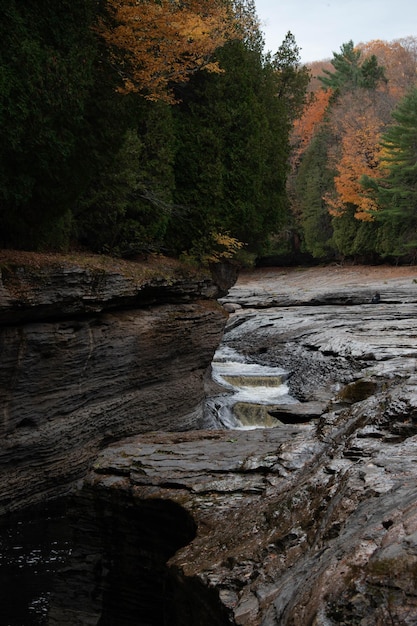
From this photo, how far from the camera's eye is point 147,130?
14344 mm

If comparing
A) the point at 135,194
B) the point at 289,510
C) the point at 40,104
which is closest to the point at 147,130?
the point at 135,194

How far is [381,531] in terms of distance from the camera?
129 inches

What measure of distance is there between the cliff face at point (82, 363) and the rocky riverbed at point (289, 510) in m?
2.66

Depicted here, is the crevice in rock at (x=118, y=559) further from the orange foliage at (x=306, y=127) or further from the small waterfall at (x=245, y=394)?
the orange foliage at (x=306, y=127)

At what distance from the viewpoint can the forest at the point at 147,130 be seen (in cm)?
856

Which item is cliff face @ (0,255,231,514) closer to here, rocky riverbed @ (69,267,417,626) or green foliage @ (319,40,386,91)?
rocky riverbed @ (69,267,417,626)

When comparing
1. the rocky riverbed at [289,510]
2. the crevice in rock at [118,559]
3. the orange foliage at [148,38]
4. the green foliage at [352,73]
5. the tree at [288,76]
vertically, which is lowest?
the crevice in rock at [118,559]

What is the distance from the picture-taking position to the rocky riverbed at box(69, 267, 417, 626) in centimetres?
294

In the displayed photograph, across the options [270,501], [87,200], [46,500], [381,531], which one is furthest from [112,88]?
[381,531]

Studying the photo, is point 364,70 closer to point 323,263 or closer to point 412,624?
point 323,263

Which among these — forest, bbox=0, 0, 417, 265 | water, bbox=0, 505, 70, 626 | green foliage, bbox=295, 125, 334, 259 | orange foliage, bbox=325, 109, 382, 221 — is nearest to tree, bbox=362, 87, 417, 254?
forest, bbox=0, 0, 417, 265

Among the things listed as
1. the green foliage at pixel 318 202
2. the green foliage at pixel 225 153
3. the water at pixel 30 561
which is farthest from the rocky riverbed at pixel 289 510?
the green foliage at pixel 318 202

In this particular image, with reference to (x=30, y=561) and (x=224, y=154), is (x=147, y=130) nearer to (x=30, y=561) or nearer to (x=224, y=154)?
(x=224, y=154)

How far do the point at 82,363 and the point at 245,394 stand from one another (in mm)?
6444
